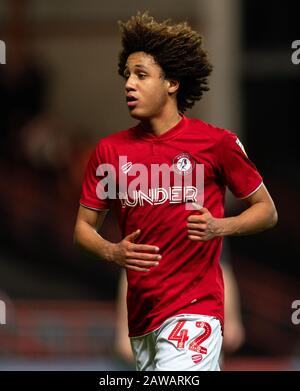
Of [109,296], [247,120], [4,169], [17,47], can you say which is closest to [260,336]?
[109,296]

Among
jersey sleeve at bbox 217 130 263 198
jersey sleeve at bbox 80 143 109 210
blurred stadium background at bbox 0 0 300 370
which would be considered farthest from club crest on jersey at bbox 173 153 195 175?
blurred stadium background at bbox 0 0 300 370

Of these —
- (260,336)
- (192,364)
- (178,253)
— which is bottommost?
(260,336)

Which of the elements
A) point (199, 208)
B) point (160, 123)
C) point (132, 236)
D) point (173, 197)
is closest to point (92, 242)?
point (132, 236)

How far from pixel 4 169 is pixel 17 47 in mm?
2915

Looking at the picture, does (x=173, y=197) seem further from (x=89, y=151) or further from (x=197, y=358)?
(x=89, y=151)

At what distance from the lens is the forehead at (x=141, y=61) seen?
6.19 m

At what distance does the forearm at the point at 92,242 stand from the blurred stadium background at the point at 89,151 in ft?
11.6

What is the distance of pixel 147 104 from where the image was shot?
6.19 meters

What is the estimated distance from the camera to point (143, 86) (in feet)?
20.2

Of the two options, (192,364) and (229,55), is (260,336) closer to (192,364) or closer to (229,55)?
(229,55)

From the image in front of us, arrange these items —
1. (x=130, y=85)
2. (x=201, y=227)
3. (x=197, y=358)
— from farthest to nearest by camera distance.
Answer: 1. (x=197, y=358)
2. (x=130, y=85)
3. (x=201, y=227)

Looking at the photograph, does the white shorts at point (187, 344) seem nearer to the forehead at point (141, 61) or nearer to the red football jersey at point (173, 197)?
the red football jersey at point (173, 197)

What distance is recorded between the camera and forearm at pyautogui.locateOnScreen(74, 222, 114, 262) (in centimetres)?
609

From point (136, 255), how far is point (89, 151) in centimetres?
1027
